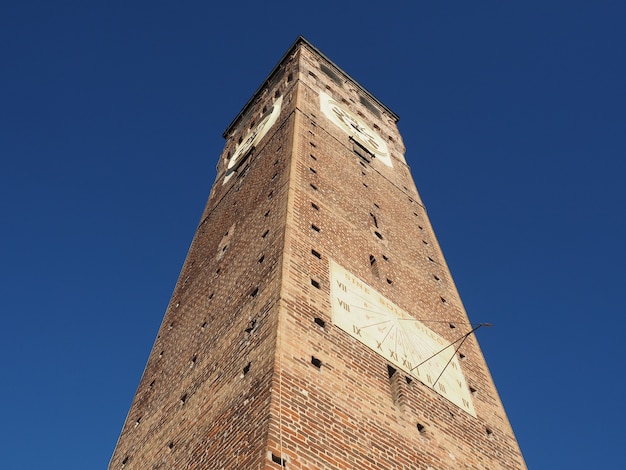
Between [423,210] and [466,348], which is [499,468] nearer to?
[466,348]

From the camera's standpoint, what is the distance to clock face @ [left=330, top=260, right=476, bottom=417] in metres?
9.96

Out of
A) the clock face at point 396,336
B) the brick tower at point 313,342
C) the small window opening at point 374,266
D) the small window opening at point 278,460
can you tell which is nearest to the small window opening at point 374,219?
the brick tower at point 313,342

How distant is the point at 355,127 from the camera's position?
806 inches

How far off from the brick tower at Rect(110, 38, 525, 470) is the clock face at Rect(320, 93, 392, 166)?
5.50 ft

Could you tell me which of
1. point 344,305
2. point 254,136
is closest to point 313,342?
point 344,305

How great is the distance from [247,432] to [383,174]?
1184 centimetres

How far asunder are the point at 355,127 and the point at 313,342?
12761 mm

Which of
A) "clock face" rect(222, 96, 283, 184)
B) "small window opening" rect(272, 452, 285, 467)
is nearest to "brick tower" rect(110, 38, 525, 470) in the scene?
"small window opening" rect(272, 452, 285, 467)

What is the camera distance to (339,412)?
808 cm

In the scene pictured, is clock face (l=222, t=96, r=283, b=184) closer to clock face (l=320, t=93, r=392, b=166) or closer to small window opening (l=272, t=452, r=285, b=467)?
clock face (l=320, t=93, r=392, b=166)

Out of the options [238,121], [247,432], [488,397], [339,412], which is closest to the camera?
[247,432]

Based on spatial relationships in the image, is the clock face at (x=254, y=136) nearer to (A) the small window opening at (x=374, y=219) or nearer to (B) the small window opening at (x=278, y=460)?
(A) the small window opening at (x=374, y=219)

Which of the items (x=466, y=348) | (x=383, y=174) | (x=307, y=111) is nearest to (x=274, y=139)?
(x=307, y=111)

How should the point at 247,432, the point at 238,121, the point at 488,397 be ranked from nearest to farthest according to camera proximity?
1. the point at 247,432
2. the point at 488,397
3. the point at 238,121
